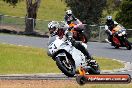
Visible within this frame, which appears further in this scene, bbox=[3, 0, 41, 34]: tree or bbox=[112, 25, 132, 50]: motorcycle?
bbox=[3, 0, 41, 34]: tree

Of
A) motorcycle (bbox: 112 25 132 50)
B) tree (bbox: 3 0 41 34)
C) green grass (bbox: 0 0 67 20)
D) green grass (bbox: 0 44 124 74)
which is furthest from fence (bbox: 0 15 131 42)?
green grass (bbox: 0 0 67 20)

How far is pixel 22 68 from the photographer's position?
21.5 m

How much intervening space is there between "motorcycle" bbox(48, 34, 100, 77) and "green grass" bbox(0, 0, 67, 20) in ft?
154

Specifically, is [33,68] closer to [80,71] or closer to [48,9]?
[80,71]

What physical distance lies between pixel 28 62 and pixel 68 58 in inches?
319

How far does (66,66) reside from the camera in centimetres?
1533

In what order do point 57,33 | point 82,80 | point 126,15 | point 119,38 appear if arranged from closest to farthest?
point 82,80
point 57,33
point 119,38
point 126,15

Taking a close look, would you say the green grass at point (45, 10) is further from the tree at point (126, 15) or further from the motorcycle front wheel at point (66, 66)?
the motorcycle front wheel at point (66, 66)

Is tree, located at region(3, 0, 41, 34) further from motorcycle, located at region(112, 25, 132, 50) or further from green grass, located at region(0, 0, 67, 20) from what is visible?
green grass, located at region(0, 0, 67, 20)

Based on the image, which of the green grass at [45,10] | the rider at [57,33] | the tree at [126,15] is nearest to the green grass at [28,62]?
the rider at [57,33]

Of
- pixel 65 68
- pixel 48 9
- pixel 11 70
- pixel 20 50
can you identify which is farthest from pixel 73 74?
pixel 48 9

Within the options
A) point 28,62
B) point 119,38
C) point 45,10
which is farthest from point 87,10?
point 45,10

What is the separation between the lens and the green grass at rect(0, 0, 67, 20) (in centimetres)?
6619

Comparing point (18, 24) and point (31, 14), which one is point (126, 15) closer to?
point (18, 24)
